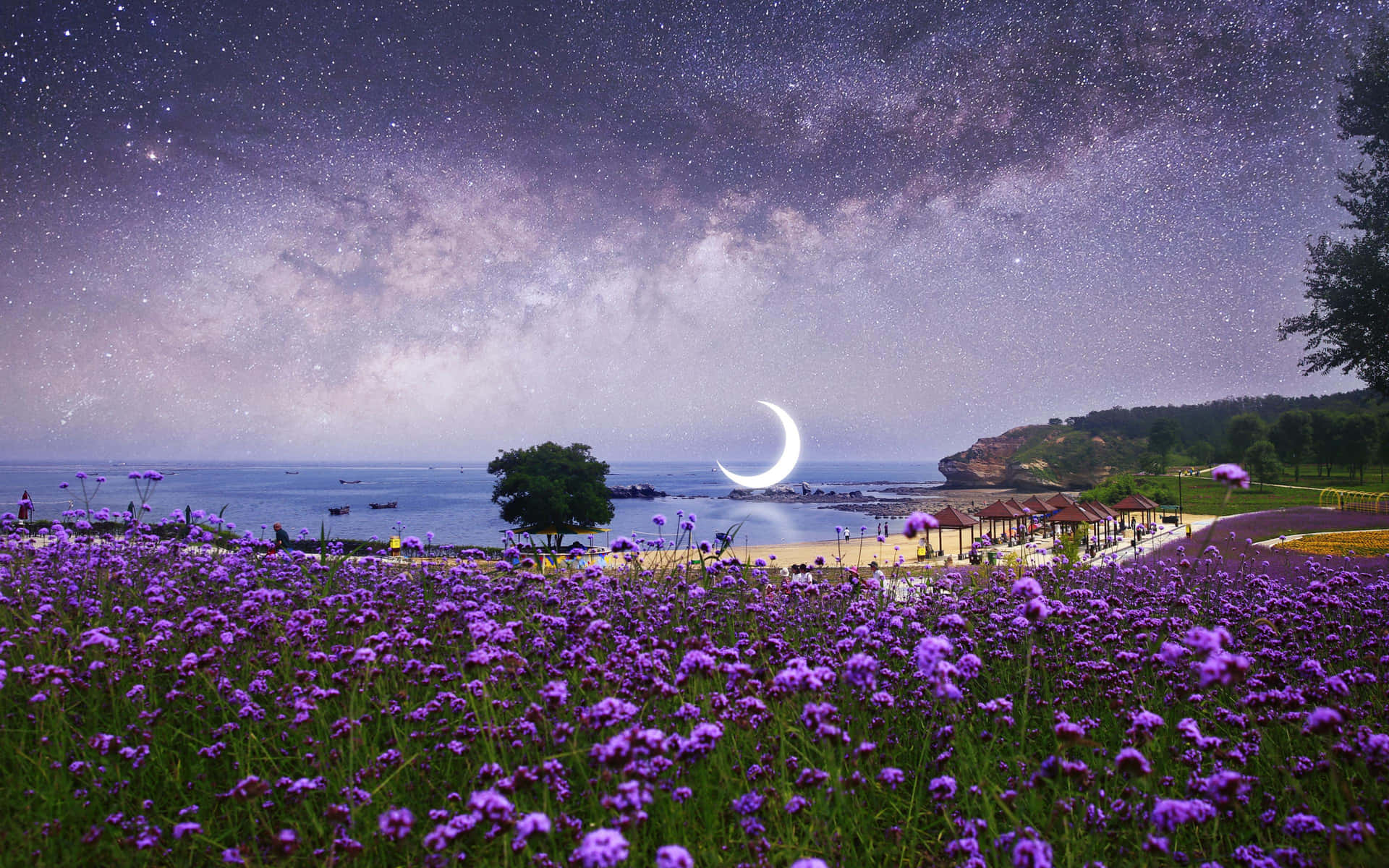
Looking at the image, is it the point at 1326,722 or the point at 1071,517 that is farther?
the point at 1071,517

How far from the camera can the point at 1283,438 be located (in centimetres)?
6334

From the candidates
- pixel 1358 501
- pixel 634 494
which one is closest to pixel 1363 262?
pixel 1358 501

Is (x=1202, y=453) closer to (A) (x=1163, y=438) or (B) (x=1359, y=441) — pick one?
(A) (x=1163, y=438)

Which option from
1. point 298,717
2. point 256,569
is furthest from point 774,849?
point 256,569

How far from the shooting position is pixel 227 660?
4.68 metres

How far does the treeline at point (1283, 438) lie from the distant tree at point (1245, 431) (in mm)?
70

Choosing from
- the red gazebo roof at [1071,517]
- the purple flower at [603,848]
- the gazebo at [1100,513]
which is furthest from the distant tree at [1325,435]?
the purple flower at [603,848]

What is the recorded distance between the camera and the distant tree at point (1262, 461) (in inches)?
2361

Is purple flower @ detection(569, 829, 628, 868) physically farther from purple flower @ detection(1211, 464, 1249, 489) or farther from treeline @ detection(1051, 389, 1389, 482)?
treeline @ detection(1051, 389, 1389, 482)

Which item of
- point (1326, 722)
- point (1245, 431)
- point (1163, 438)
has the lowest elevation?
point (1326, 722)

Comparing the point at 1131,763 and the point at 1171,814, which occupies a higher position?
the point at 1131,763

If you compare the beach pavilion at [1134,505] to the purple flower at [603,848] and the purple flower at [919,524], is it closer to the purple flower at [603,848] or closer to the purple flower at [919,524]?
the purple flower at [919,524]

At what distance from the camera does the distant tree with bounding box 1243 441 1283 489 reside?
60.0 metres

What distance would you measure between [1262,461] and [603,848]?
268ft
